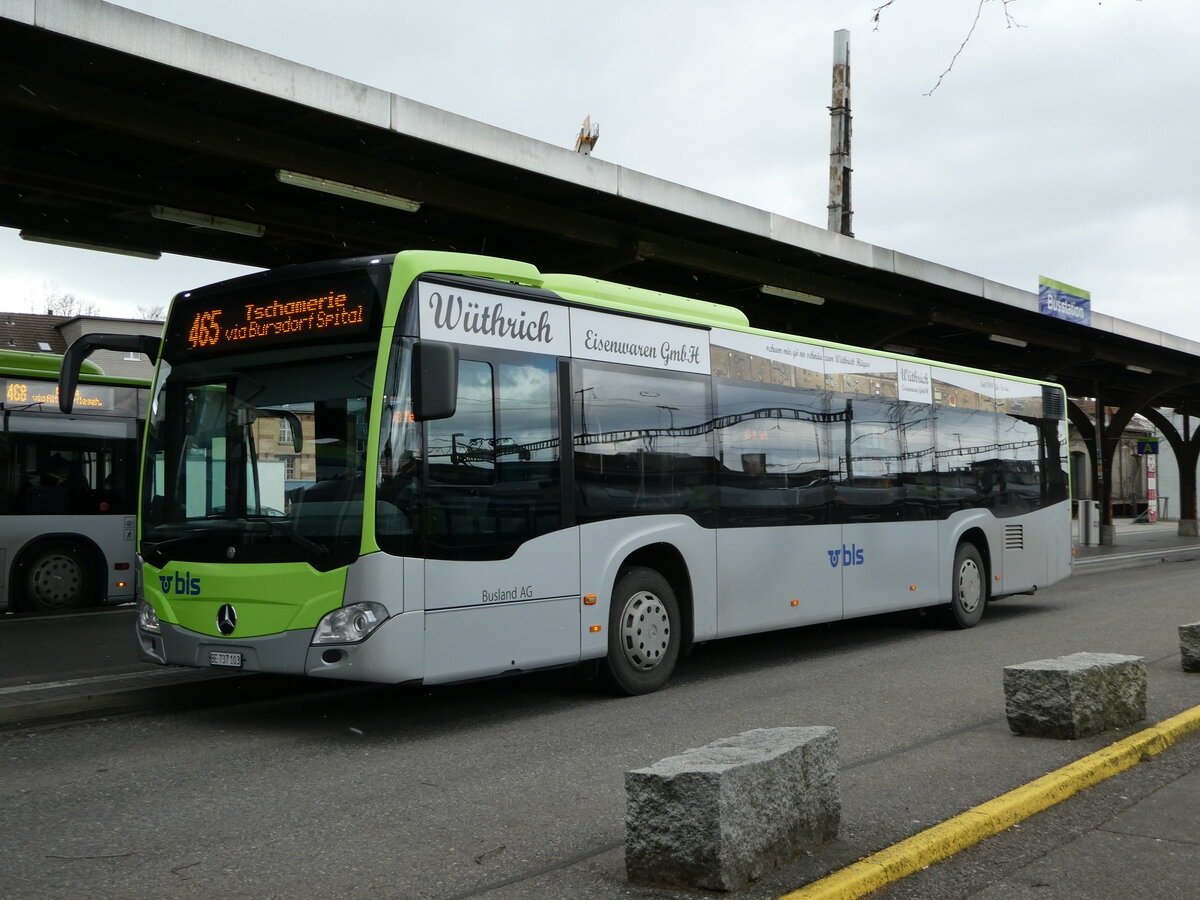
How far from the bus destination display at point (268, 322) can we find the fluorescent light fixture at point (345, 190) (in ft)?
12.8

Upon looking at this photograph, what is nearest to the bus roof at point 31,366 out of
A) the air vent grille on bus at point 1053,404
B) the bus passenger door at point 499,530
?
the bus passenger door at point 499,530

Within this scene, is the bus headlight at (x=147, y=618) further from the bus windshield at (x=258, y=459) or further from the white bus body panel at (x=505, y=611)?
the white bus body panel at (x=505, y=611)

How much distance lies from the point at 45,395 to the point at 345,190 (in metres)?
6.06

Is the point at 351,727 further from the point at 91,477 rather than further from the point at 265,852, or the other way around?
the point at 91,477

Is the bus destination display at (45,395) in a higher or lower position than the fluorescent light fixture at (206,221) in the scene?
lower

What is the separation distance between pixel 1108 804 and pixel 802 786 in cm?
192

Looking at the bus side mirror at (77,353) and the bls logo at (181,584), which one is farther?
the bus side mirror at (77,353)

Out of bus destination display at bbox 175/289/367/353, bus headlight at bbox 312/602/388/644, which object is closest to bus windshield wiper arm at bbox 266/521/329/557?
bus headlight at bbox 312/602/388/644

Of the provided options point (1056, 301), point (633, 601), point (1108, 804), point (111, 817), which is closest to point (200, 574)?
point (111, 817)

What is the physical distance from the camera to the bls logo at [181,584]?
768cm

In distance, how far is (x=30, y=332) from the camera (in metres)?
57.2

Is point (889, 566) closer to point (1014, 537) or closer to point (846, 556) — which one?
point (846, 556)

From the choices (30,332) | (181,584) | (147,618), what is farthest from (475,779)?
(30,332)

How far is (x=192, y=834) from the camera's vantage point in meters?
5.23
